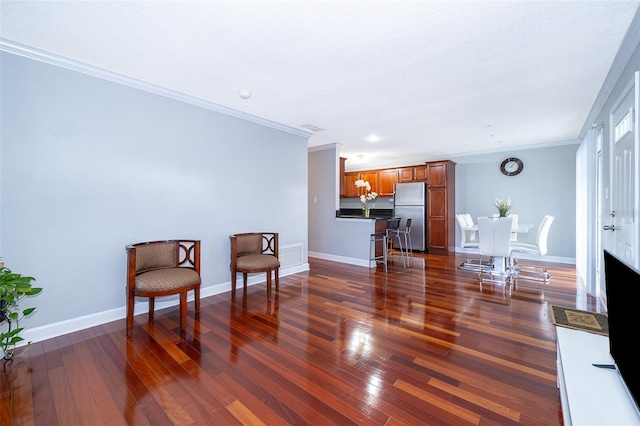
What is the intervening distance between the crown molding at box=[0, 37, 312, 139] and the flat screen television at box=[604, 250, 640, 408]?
380cm

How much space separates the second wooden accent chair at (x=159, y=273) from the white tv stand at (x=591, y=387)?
2.68 meters

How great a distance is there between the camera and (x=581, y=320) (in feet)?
5.52

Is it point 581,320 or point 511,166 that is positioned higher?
point 511,166

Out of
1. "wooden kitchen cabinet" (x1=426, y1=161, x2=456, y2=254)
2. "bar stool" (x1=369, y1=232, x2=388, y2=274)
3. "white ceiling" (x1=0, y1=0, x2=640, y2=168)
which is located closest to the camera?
"white ceiling" (x1=0, y1=0, x2=640, y2=168)

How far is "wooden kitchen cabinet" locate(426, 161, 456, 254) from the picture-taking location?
6.48 m

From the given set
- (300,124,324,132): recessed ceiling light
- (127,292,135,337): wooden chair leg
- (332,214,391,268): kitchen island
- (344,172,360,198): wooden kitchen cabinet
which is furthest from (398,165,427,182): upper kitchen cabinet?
(127,292,135,337): wooden chair leg

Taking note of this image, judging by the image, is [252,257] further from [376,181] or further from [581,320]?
[376,181]

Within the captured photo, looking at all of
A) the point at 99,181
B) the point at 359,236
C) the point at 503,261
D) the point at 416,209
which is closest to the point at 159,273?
the point at 99,181

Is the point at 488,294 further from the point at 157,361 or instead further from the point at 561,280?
the point at 157,361

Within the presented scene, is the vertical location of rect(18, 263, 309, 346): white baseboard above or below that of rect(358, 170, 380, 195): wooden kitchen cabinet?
below

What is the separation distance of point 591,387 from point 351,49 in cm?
248

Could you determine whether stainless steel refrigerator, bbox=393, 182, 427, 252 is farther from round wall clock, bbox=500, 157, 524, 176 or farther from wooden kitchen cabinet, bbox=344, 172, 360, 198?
round wall clock, bbox=500, 157, 524, 176

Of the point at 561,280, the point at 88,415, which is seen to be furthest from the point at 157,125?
the point at 561,280

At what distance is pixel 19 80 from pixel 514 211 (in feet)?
25.4
